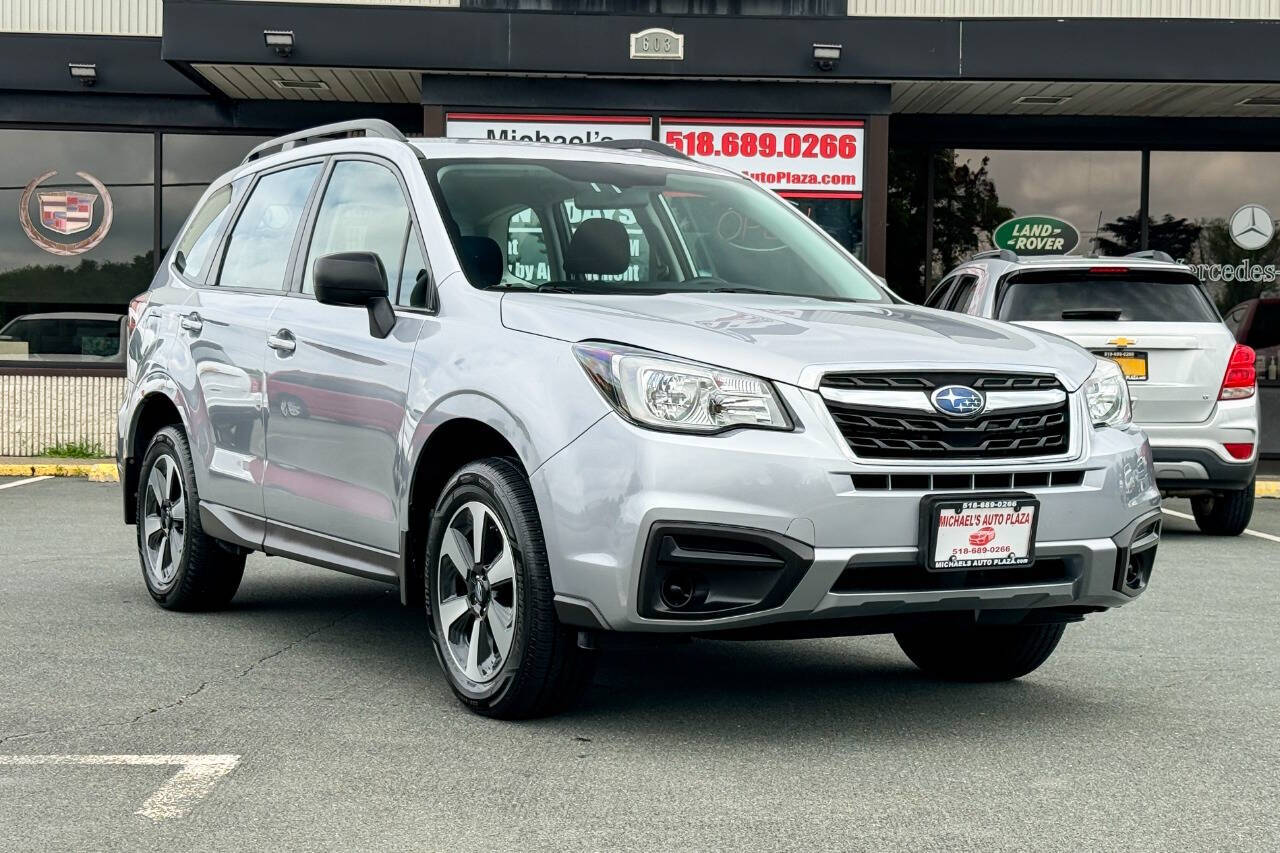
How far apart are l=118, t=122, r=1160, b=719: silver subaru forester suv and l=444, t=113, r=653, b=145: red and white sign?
932 centimetres

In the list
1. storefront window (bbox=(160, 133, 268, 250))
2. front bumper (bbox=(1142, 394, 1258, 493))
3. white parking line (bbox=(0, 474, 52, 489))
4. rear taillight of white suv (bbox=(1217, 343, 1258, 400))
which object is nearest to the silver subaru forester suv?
front bumper (bbox=(1142, 394, 1258, 493))

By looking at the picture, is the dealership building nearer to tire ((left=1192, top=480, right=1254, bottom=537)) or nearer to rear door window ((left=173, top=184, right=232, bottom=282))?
tire ((left=1192, top=480, right=1254, bottom=537))

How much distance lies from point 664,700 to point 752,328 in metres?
1.31

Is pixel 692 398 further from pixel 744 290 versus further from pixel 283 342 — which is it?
pixel 283 342

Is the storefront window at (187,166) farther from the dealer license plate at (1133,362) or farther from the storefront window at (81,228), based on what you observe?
the dealer license plate at (1133,362)

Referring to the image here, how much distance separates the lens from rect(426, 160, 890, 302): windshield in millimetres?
5859

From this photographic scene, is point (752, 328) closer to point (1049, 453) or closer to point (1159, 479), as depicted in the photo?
point (1049, 453)

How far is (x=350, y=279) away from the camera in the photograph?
5582mm

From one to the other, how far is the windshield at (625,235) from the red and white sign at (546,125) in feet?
31.5

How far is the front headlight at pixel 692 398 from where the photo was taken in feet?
15.6

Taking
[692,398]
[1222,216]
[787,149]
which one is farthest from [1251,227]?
[692,398]

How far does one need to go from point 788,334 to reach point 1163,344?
6.21 metres

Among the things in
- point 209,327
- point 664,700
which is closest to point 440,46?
point 209,327

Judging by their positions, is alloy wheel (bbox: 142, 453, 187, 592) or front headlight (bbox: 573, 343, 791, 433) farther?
alloy wheel (bbox: 142, 453, 187, 592)
